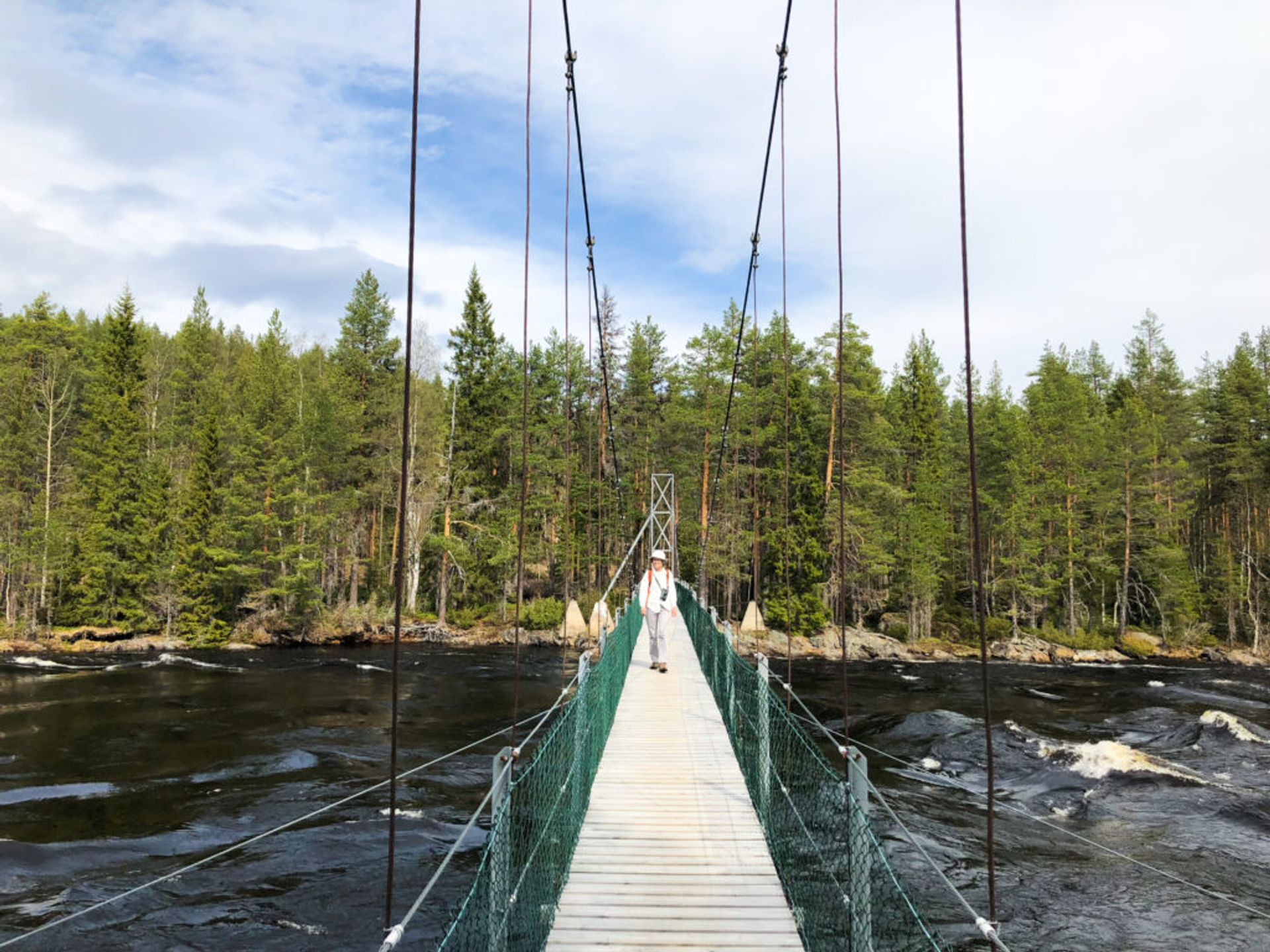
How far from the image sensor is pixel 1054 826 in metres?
9.20

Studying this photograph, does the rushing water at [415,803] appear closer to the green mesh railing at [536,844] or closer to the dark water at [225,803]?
the dark water at [225,803]

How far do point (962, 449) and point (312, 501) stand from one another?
27.4 meters

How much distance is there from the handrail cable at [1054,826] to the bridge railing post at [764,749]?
19 centimetres

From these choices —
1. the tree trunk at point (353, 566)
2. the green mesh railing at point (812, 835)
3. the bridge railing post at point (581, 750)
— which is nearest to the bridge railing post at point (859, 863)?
the green mesh railing at point (812, 835)

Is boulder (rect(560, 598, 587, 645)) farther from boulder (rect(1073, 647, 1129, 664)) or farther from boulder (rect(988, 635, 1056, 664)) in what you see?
boulder (rect(1073, 647, 1129, 664))

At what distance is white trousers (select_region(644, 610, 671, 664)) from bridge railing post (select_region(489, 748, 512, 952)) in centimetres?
608

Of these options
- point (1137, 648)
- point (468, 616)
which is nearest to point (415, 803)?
point (468, 616)

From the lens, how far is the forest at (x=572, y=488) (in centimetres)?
2862

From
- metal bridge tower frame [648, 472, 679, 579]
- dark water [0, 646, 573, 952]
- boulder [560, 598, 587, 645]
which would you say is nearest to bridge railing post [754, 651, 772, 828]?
dark water [0, 646, 573, 952]

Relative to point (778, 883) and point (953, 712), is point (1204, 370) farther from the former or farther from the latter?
point (778, 883)

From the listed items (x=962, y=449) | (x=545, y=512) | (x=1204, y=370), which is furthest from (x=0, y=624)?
(x=1204, y=370)

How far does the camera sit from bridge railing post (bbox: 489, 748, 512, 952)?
307 centimetres

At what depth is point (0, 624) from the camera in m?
25.7

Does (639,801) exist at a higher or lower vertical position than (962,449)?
lower
